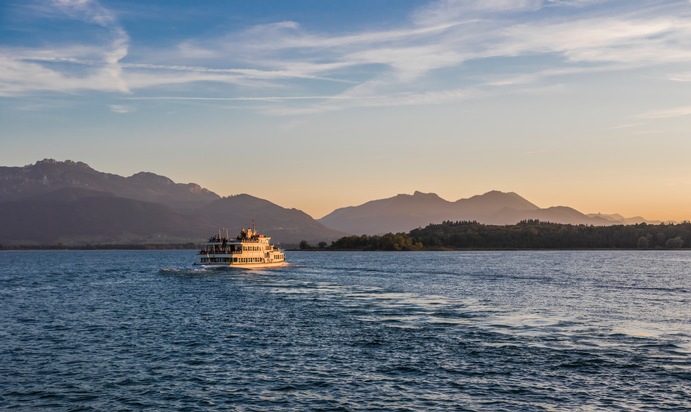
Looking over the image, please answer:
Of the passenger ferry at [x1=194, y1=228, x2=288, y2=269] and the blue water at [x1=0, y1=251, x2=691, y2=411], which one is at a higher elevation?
the passenger ferry at [x1=194, y1=228, x2=288, y2=269]

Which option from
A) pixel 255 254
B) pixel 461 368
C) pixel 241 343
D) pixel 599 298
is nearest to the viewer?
pixel 461 368

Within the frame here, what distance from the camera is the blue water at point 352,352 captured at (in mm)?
42938

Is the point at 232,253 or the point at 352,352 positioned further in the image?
the point at 232,253

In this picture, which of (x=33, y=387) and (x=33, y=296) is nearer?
(x=33, y=387)

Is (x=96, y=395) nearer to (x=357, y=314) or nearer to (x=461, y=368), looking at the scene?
(x=461, y=368)

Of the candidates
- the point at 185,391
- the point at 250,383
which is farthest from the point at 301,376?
the point at 185,391

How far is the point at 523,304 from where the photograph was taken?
92188 millimetres

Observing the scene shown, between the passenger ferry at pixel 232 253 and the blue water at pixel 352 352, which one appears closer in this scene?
the blue water at pixel 352 352

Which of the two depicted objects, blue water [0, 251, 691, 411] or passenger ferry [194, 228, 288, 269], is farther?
passenger ferry [194, 228, 288, 269]

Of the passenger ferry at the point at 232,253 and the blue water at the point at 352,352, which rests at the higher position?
the passenger ferry at the point at 232,253

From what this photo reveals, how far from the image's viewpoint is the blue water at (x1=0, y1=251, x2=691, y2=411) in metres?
42.9

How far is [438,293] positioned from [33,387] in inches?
2918

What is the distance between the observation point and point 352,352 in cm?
5784

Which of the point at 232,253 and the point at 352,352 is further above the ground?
the point at 232,253
